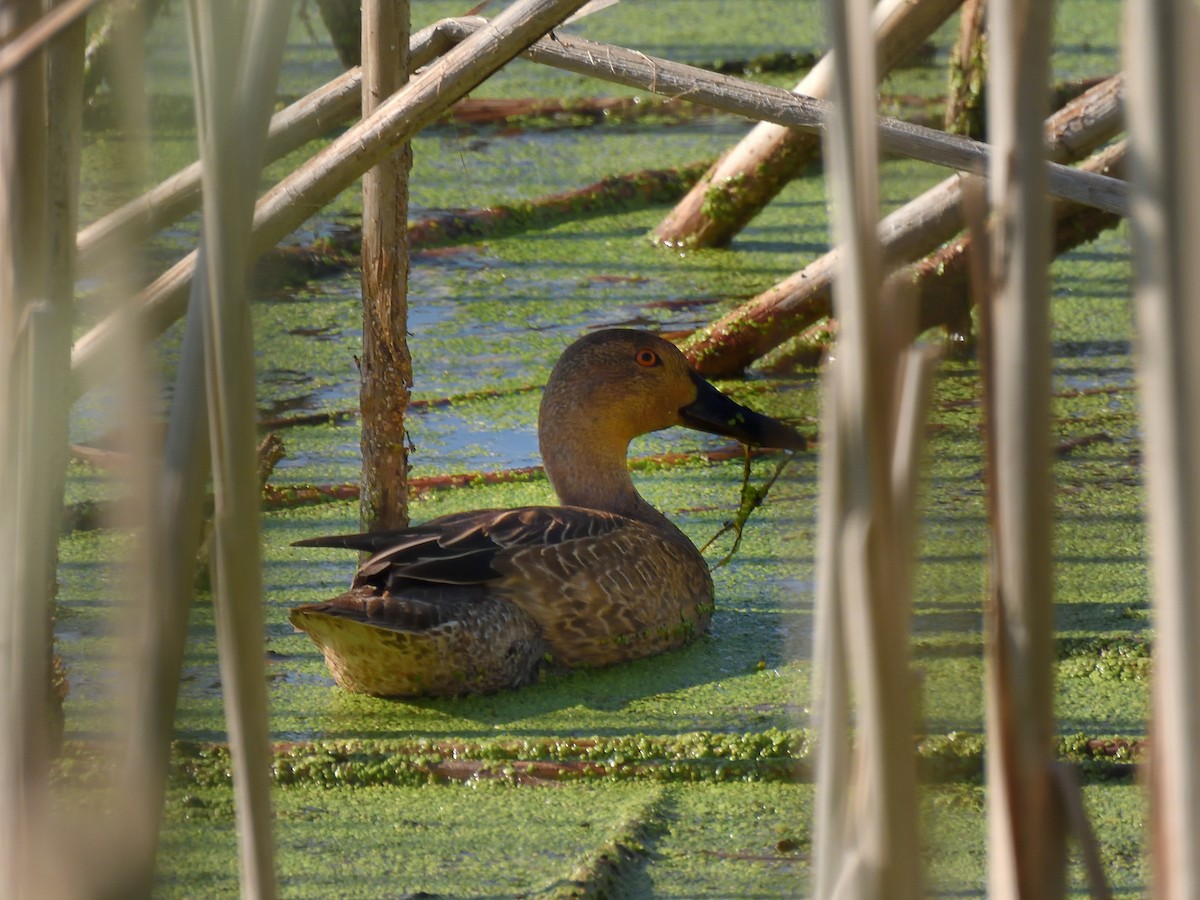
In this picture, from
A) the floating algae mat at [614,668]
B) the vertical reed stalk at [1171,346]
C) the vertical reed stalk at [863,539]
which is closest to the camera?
the vertical reed stalk at [1171,346]

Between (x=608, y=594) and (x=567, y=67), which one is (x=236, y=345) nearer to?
(x=567, y=67)

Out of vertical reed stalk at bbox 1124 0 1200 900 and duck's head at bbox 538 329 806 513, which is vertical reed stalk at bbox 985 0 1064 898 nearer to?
vertical reed stalk at bbox 1124 0 1200 900

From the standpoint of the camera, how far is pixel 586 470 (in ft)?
12.5

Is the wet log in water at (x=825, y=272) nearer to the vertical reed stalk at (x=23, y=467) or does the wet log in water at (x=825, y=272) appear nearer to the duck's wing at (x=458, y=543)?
the duck's wing at (x=458, y=543)

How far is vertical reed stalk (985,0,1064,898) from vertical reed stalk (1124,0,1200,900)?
0.21 ft

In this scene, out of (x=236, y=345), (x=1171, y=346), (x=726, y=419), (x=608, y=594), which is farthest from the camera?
(x=726, y=419)

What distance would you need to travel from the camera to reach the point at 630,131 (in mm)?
8023

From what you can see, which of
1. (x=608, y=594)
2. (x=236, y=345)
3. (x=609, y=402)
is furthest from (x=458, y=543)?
(x=236, y=345)

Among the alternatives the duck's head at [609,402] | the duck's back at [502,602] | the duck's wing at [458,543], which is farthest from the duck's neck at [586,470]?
the duck's wing at [458,543]

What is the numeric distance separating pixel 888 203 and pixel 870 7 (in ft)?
0.43

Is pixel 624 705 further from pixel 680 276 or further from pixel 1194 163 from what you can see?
pixel 680 276

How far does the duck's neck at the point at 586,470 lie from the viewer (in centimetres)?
380

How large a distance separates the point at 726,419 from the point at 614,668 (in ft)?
2.68

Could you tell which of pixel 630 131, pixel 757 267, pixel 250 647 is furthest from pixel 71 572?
pixel 630 131
